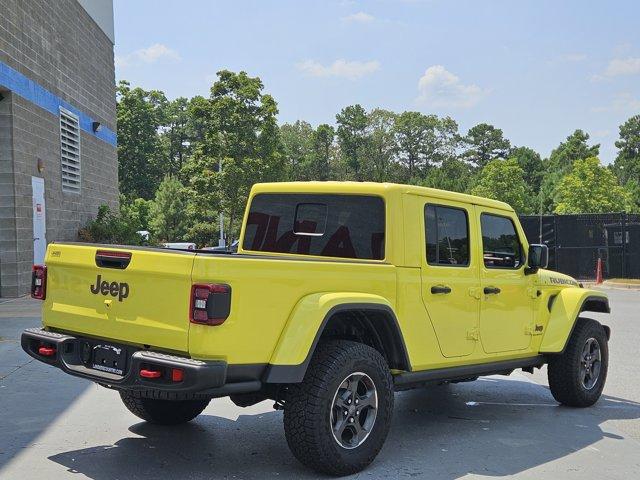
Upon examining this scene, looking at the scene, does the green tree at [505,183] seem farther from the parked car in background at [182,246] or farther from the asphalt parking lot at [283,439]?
the asphalt parking lot at [283,439]

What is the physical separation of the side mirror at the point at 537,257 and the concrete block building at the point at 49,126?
39.3 feet

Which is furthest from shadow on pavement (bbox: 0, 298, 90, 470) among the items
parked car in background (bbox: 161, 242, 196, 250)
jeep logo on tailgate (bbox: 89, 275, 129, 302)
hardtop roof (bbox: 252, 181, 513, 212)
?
hardtop roof (bbox: 252, 181, 513, 212)

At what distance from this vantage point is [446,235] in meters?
5.52

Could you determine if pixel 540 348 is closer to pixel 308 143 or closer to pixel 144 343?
pixel 144 343

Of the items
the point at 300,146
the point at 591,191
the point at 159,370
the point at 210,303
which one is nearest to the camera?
the point at 210,303

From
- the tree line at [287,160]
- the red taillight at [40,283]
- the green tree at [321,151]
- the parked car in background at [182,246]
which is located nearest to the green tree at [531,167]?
the tree line at [287,160]

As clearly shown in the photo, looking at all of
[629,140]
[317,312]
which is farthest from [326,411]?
[629,140]

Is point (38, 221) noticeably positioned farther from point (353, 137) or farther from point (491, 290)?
point (353, 137)

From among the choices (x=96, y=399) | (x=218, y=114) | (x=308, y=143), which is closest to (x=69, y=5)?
(x=96, y=399)

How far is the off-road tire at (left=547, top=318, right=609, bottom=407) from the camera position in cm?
648

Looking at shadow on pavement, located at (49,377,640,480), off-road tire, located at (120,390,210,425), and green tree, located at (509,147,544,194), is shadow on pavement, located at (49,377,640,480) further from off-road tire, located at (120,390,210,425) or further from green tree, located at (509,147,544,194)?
green tree, located at (509,147,544,194)

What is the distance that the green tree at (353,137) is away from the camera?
108m

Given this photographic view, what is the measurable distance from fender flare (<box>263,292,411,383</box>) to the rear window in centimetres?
86

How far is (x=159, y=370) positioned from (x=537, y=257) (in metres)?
3.53
